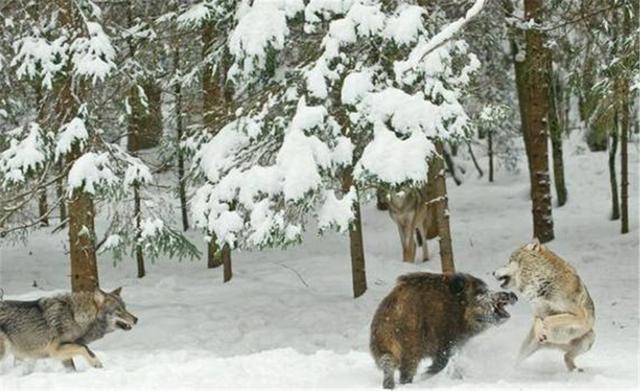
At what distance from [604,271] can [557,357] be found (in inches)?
289

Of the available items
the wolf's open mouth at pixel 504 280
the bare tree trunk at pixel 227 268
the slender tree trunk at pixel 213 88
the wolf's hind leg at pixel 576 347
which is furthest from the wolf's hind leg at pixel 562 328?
the bare tree trunk at pixel 227 268

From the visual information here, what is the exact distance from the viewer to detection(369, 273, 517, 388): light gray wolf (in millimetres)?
7512

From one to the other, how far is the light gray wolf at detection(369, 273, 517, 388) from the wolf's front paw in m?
0.31

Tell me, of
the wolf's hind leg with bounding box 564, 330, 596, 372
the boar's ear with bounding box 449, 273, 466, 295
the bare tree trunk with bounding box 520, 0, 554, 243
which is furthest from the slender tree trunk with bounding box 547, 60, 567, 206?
the boar's ear with bounding box 449, 273, 466, 295

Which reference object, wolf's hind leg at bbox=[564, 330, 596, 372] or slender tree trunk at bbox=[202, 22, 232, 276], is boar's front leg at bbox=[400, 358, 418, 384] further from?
slender tree trunk at bbox=[202, 22, 232, 276]

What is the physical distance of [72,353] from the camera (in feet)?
29.5

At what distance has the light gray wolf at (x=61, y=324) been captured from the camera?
29.0ft

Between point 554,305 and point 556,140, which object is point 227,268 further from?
point 554,305

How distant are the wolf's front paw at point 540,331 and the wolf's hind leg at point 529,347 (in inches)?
2.4

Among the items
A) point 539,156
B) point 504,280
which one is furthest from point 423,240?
point 504,280

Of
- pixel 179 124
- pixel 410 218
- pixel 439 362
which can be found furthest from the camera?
pixel 410 218

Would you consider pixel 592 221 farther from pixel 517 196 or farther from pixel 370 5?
pixel 370 5

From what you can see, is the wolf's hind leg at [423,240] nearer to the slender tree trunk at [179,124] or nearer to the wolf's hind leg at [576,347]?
the slender tree trunk at [179,124]

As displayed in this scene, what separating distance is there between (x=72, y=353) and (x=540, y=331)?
5.08 meters
